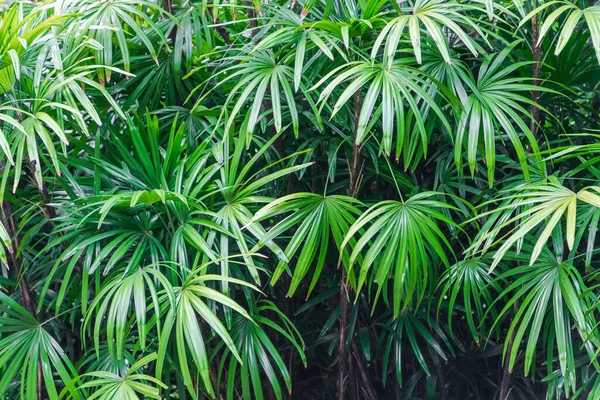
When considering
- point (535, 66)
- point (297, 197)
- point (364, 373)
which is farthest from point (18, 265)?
point (535, 66)

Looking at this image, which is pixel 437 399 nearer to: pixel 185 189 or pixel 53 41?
pixel 185 189

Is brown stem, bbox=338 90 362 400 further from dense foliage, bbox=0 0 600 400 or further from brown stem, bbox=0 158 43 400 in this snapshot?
brown stem, bbox=0 158 43 400

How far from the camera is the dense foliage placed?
1.41 meters

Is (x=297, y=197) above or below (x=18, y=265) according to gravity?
above

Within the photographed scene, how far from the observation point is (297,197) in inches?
57.7

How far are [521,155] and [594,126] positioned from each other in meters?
0.58

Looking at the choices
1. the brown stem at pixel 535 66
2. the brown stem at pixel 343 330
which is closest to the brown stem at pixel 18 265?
the brown stem at pixel 343 330

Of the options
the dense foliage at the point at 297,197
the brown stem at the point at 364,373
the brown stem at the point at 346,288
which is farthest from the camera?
the brown stem at the point at 364,373

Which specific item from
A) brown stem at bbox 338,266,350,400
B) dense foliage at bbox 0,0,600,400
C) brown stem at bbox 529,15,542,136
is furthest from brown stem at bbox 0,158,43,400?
brown stem at bbox 529,15,542,136

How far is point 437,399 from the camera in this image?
1972mm

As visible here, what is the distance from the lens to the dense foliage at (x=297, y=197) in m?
1.41

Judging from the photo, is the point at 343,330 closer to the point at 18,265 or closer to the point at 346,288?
the point at 346,288

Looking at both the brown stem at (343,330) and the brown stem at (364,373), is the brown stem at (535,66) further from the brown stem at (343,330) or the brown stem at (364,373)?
the brown stem at (364,373)

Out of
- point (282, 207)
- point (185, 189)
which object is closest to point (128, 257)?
point (185, 189)
